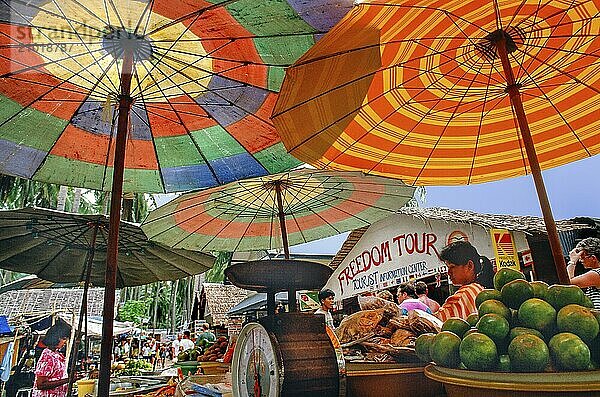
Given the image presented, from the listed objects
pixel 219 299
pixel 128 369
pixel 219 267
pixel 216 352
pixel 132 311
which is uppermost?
pixel 219 267

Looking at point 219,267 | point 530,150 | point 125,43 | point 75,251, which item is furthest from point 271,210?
point 219,267

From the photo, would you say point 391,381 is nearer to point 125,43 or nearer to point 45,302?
point 125,43

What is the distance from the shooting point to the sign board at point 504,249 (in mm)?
6461

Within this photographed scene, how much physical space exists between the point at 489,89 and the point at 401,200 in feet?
5.28

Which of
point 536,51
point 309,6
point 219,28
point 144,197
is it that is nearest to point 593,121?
point 536,51

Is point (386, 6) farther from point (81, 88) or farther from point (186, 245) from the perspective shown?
point (186, 245)

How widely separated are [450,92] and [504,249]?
4064mm

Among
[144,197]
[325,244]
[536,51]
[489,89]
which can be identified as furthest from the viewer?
[325,244]

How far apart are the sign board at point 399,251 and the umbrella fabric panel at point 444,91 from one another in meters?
3.60

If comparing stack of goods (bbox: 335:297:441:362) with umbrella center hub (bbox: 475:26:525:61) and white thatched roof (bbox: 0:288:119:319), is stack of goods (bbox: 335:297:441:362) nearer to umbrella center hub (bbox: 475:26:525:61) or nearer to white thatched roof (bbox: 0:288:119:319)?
umbrella center hub (bbox: 475:26:525:61)

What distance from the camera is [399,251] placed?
848 cm

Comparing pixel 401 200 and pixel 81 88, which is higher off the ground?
pixel 81 88

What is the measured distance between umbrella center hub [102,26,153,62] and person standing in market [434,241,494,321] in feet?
7.46

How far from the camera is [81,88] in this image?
10.3 ft
